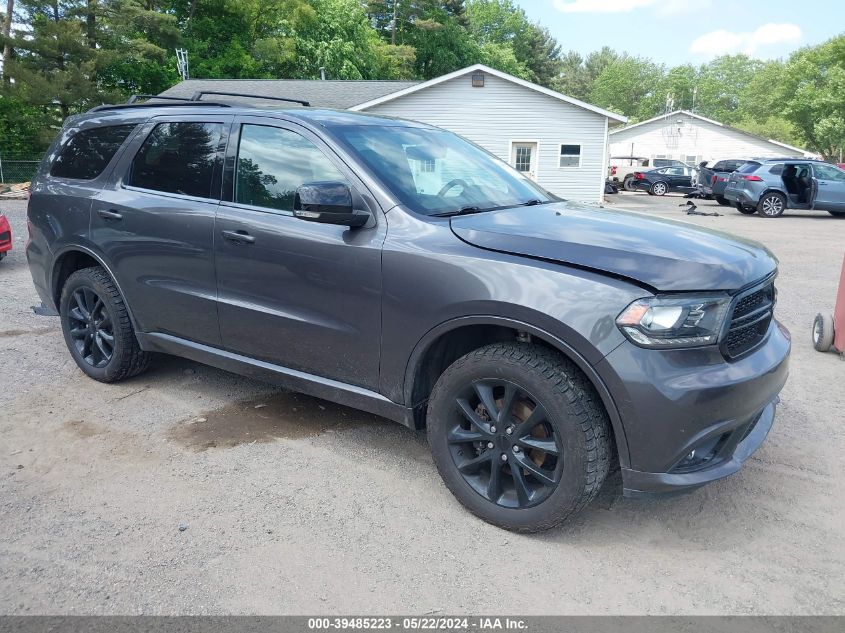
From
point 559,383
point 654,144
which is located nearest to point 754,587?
point 559,383

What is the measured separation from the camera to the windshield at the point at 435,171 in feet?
11.4

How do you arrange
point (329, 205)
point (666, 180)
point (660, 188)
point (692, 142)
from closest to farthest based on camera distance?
point (329, 205), point (666, 180), point (660, 188), point (692, 142)

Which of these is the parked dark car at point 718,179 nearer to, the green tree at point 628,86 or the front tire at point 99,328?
the front tire at point 99,328

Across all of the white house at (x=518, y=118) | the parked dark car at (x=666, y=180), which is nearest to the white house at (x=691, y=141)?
the parked dark car at (x=666, y=180)

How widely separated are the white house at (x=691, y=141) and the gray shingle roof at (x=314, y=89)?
976 inches

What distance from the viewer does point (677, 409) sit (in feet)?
8.63

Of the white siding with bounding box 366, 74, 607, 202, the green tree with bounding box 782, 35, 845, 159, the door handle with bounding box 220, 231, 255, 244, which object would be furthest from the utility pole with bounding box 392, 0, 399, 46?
the door handle with bounding box 220, 231, 255, 244

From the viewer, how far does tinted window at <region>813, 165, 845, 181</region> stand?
785 inches

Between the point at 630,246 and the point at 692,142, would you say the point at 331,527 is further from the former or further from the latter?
the point at 692,142

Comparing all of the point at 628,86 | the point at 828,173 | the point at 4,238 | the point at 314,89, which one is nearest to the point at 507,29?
the point at 628,86

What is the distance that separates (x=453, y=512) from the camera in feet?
10.7

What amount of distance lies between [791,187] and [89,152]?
20.6 m

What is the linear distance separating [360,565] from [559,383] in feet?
3.71

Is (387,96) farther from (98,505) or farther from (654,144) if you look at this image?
(654,144)
